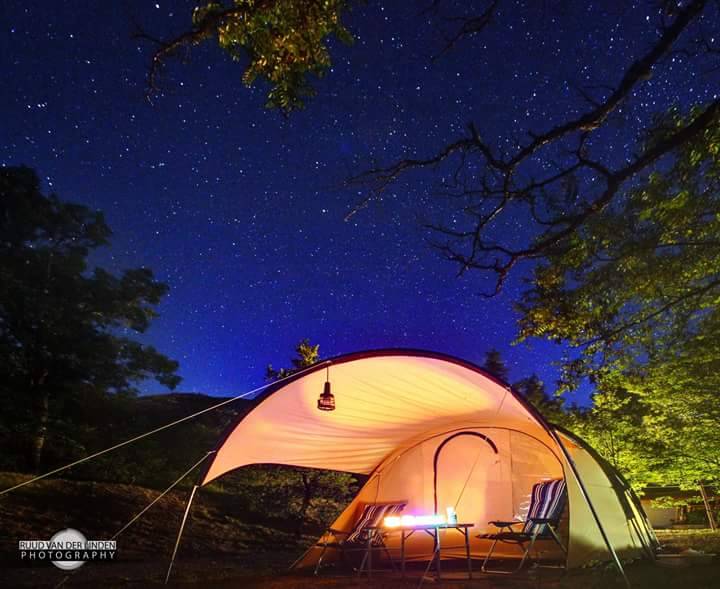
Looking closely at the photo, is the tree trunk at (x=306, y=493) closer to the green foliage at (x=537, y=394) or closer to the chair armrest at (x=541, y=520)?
the chair armrest at (x=541, y=520)

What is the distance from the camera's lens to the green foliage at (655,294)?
5172 mm

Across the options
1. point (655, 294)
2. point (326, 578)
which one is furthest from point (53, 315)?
point (655, 294)

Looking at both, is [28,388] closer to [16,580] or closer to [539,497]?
[16,580]

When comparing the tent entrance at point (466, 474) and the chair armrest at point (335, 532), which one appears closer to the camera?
the chair armrest at point (335, 532)

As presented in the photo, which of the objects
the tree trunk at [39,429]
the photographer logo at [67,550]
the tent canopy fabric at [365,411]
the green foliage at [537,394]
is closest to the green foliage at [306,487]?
the photographer logo at [67,550]

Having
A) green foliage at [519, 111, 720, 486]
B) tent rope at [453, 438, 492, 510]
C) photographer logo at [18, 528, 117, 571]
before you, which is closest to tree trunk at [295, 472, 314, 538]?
photographer logo at [18, 528, 117, 571]

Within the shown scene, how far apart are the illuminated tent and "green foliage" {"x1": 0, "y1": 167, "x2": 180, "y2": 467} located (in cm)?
616

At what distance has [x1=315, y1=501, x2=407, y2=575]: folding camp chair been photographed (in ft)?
21.0

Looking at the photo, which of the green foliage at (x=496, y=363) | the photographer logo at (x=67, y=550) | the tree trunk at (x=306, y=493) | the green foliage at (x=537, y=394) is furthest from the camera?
the green foliage at (x=496, y=363)

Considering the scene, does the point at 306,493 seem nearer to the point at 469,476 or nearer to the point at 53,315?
the point at 469,476

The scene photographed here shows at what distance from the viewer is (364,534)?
656 cm

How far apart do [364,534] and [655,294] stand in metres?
4.36

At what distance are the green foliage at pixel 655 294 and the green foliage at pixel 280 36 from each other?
2.82 metres

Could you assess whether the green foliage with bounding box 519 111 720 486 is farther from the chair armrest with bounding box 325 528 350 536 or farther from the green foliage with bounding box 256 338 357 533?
the green foliage with bounding box 256 338 357 533
